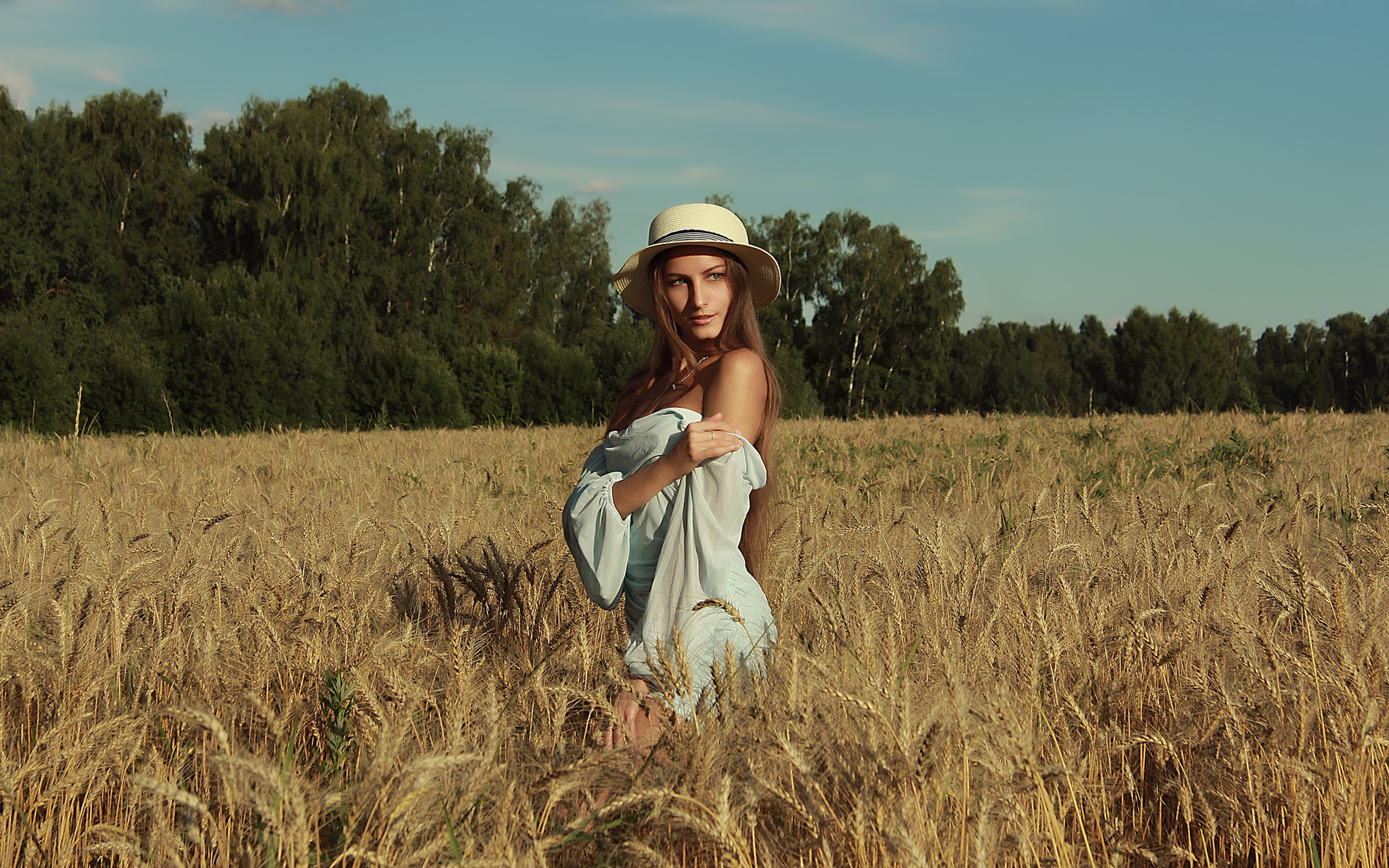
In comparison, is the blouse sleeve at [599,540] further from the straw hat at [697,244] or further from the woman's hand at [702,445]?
→ the straw hat at [697,244]

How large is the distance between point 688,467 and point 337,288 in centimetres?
3329

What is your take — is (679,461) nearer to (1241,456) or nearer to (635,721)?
(635,721)

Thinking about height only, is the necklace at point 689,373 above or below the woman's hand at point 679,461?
above

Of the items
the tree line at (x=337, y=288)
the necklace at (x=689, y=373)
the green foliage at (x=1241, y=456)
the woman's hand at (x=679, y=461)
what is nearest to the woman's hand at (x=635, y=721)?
the woman's hand at (x=679, y=461)

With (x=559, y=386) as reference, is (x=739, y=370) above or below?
below

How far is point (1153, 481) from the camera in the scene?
6039 millimetres

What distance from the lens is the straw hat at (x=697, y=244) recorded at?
279 cm

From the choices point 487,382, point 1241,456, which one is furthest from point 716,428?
point 487,382

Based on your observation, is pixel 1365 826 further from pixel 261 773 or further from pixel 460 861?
pixel 261 773

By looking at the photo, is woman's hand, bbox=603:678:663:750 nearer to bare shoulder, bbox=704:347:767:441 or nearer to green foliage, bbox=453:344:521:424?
bare shoulder, bbox=704:347:767:441

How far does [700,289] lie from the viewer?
2.83 metres

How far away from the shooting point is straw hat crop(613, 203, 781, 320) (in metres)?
2.79

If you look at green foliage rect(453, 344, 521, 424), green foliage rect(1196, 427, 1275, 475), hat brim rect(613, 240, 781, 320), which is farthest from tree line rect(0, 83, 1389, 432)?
hat brim rect(613, 240, 781, 320)

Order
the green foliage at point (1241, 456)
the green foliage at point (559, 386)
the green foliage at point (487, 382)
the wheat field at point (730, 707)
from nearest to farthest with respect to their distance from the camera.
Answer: the wheat field at point (730, 707) < the green foliage at point (1241, 456) < the green foliage at point (487, 382) < the green foliage at point (559, 386)
